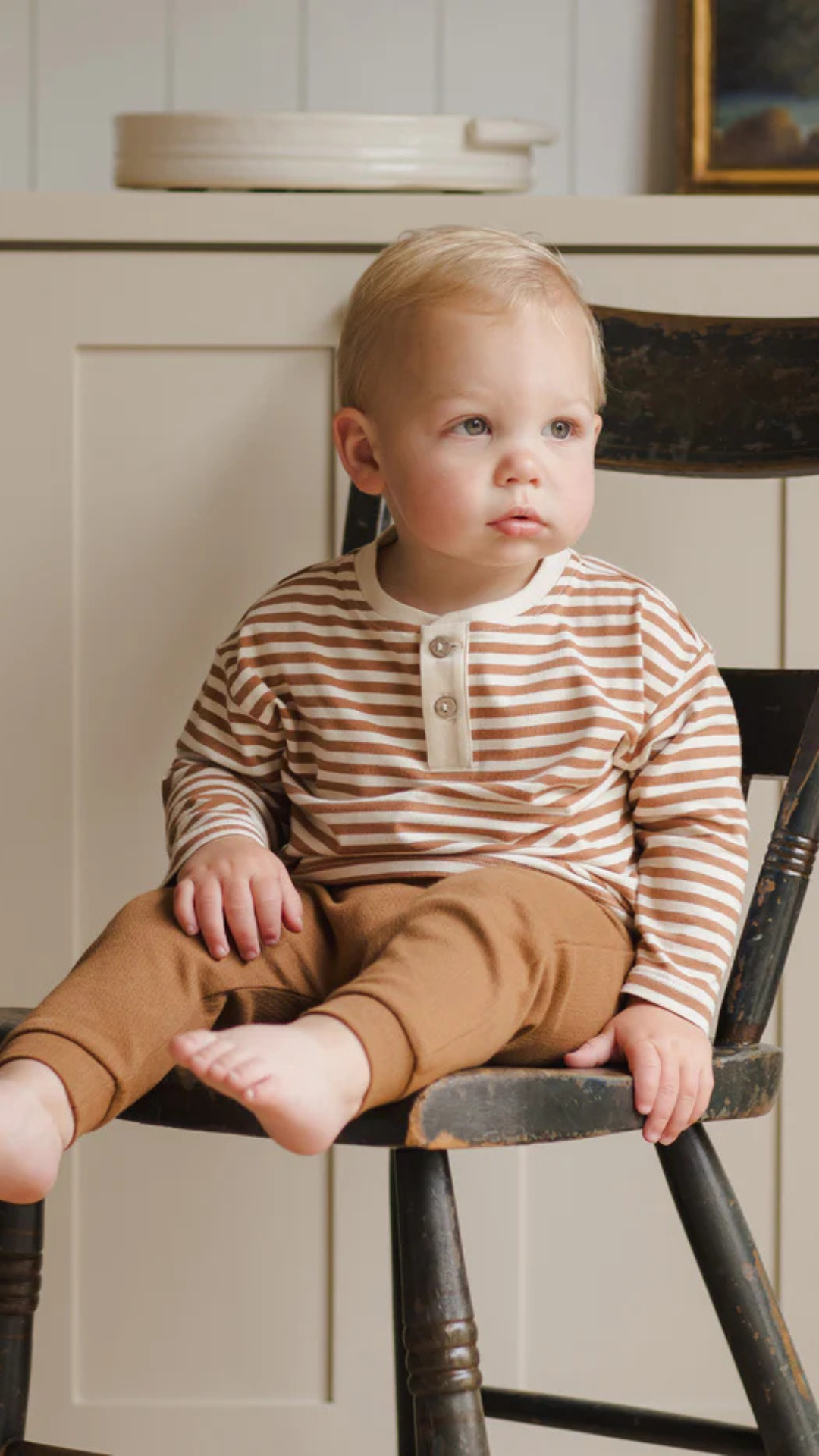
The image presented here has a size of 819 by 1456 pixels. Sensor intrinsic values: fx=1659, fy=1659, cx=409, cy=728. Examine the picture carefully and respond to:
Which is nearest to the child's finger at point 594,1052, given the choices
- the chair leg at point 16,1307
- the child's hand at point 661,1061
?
the child's hand at point 661,1061

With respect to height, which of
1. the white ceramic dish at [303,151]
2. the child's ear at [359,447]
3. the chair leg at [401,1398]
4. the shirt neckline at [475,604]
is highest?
the white ceramic dish at [303,151]

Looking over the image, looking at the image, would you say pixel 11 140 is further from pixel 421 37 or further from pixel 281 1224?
pixel 281 1224

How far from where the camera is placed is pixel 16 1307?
37.4 inches

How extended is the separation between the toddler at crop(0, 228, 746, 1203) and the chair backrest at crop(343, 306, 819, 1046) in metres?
0.08

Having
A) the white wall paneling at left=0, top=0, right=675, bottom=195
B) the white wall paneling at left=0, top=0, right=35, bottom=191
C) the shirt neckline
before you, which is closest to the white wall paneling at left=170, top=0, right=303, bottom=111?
the white wall paneling at left=0, top=0, right=675, bottom=195

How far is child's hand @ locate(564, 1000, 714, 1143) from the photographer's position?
2.83 ft

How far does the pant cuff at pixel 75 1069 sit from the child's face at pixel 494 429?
0.37 meters

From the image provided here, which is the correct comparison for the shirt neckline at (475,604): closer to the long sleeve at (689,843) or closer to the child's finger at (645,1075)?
the long sleeve at (689,843)

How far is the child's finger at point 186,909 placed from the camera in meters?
0.94

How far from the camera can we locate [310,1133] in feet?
2.40

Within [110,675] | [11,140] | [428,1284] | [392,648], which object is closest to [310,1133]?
[428,1284]

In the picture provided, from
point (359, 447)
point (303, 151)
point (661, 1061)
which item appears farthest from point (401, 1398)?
point (303, 151)

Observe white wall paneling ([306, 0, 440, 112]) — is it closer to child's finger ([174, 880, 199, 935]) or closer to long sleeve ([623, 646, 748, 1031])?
long sleeve ([623, 646, 748, 1031])

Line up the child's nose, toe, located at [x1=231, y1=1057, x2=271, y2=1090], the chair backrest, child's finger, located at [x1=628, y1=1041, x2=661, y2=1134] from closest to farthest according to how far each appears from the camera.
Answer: toe, located at [x1=231, y1=1057, x2=271, y2=1090], child's finger, located at [x1=628, y1=1041, x2=661, y2=1134], the child's nose, the chair backrest
